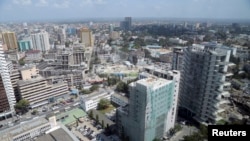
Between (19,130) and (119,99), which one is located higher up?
(19,130)

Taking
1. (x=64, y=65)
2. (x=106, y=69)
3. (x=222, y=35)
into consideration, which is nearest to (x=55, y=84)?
(x=64, y=65)

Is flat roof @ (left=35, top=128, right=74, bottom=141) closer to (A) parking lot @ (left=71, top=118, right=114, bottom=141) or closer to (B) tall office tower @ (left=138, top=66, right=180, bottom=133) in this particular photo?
(A) parking lot @ (left=71, top=118, right=114, bottom=141)

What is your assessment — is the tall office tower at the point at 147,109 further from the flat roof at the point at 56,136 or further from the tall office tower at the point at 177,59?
the tall office tower at the point at 177,59

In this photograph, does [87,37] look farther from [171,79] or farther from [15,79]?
[171,79]

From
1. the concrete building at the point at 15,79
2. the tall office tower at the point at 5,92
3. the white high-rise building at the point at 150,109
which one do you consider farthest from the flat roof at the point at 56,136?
the concrete building at the point at 15,79

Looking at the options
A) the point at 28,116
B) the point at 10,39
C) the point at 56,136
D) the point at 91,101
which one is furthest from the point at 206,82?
the point at 10,39

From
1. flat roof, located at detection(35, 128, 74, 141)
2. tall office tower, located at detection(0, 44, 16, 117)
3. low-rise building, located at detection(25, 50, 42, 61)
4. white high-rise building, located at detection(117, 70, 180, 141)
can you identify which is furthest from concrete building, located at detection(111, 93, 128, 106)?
low-rise building, located at detection(25, 50, 42, 61)
